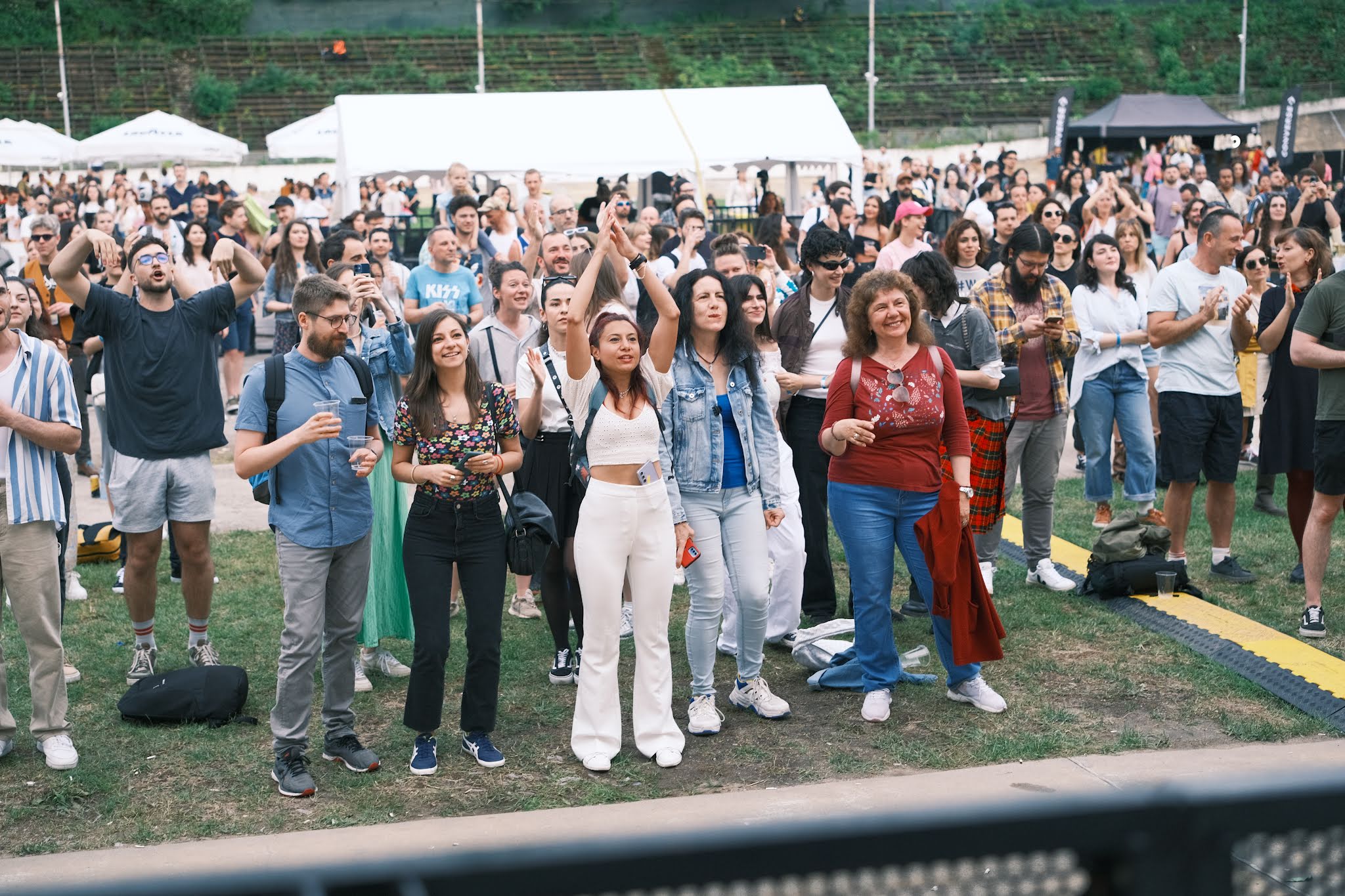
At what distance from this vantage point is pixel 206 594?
6.58 m

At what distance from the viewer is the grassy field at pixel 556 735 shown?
16.8ft

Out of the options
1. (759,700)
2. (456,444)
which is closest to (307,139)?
(456,444)

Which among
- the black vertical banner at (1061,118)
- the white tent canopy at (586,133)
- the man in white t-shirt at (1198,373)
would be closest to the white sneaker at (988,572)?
the man in white t-shirt at (1198,373)

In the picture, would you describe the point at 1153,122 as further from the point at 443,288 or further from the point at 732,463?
the point at 732,463

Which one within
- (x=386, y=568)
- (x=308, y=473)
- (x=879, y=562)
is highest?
(x=308, y=473)

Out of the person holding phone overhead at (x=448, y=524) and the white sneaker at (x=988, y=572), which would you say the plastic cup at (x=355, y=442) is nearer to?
the person holding phone overhead at (x=448, y=524)

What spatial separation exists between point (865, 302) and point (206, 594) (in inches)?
134

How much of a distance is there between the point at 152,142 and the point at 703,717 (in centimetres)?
2757

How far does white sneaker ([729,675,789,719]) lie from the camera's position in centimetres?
595

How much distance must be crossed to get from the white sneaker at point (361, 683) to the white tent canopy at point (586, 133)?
12.0 m

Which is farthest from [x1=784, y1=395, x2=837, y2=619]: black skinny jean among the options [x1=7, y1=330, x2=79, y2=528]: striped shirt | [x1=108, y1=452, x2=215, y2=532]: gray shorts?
[x1=7, y1=330, x2=79, y2=528]: striped shirt

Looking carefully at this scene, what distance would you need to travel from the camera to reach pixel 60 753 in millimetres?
5453

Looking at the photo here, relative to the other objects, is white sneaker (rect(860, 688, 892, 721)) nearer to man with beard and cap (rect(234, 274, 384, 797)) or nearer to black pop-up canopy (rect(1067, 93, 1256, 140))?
man with beard and cap (rect(234, 274, 384, 797))

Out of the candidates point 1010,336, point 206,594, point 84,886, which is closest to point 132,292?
point 206,594
